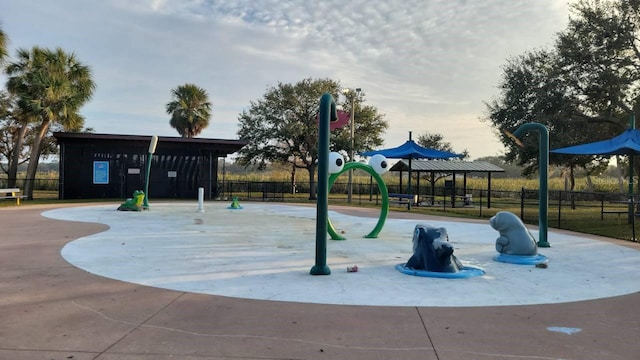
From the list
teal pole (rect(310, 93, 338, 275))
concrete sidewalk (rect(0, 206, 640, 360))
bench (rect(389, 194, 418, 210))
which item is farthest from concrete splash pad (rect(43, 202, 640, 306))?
bench (rect(389, 194, 418, 210))

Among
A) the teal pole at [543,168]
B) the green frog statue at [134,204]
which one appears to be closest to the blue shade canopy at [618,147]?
the teal pole at [543,168]

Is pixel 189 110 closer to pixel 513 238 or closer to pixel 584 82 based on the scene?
pixel 584 82

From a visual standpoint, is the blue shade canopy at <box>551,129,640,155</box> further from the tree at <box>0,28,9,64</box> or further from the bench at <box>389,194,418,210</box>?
the tree at <box>0,28,9,64</box>

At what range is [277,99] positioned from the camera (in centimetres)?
3688

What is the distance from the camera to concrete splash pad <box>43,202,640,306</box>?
19.4 feet

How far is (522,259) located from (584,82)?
19007mm

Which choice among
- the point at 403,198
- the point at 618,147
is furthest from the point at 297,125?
the point at 618,147

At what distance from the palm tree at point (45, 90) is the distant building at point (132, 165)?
77.4 inches

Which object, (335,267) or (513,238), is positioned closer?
(335,267)

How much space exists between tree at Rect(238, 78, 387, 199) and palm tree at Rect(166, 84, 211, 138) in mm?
3744

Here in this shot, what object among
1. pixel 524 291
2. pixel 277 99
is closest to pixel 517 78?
pixel 277 99

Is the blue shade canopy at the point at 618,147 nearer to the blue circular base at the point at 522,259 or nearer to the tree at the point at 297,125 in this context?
the blue circular base at the point at 522,259

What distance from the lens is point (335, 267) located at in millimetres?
7582

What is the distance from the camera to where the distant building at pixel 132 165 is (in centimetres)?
2598
